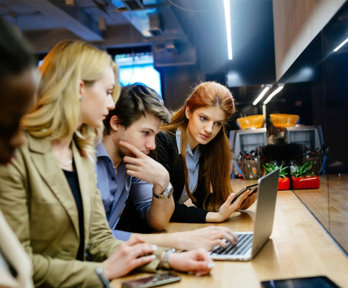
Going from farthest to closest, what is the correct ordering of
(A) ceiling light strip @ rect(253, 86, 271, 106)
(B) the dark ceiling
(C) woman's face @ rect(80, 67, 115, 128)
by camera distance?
(B) the dark ceiling → (A) ceiling light strip @ rect(253, 86, 271, 106) → (C) woman's face @ rect(80, 67, 115, 128)

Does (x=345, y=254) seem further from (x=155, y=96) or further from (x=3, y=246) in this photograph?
(x=3, y=246)

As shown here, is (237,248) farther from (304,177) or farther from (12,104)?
(304,177)

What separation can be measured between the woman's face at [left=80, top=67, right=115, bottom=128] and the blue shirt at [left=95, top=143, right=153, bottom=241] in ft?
1.29

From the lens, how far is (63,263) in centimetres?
119

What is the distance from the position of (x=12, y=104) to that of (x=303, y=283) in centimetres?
99

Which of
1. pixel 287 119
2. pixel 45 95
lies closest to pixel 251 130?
pixel 287 119

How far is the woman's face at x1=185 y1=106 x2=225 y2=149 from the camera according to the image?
2.63 metres

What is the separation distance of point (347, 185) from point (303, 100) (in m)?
1.74

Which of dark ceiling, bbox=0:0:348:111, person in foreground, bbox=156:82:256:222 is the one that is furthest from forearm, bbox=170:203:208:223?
dark ceiling, bbox=0:0:348:111

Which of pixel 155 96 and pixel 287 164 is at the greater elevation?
pixel 155 96

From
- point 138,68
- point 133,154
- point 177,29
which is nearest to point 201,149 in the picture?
point 133,154

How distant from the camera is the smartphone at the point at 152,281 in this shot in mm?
1189

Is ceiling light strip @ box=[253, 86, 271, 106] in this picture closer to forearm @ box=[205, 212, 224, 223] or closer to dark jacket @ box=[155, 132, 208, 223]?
dark jacket @ box=[155, 132, 208, 223]

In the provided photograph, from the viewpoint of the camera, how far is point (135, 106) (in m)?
1.94
